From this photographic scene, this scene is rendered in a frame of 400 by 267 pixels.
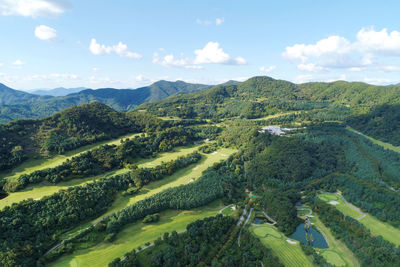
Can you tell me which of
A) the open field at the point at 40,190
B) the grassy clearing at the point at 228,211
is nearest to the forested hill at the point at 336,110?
the grassy clearing at the point at 228,211

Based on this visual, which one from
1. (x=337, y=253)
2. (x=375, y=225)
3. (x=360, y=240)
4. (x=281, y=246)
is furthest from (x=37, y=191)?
(x=375, y=225)

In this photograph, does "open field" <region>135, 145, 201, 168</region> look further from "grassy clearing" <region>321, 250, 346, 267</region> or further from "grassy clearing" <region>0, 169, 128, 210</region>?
"grassy clearing" <region>321, 250, 346, 267</region>

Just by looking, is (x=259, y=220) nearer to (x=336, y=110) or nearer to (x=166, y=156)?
(x=166, y=156)

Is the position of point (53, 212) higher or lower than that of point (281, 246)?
higher

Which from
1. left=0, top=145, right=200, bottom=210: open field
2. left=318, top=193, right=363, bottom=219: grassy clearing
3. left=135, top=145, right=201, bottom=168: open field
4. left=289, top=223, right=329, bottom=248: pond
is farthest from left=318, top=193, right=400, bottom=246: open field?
left=0, top=145, right=200, bottom=210: open field

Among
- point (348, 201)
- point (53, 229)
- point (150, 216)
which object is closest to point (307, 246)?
point (348, 201)
